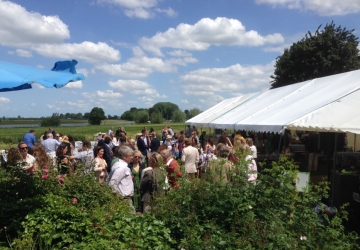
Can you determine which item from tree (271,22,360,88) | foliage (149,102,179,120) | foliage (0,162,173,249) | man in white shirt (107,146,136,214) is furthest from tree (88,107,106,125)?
foliage (0,162,173,249)

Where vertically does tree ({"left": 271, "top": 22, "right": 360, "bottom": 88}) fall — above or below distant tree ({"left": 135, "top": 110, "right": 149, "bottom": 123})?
above

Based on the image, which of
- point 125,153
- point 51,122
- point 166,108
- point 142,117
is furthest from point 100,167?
point 166,108

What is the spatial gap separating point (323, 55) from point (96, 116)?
67.4 m

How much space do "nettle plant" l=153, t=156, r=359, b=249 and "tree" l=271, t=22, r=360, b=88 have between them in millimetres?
27999

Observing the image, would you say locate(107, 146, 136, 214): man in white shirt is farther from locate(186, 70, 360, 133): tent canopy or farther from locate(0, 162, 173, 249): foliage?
locate(186, 70, 360, 133): tent canopy

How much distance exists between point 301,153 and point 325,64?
16.4 metres

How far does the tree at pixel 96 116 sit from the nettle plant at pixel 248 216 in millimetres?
87005

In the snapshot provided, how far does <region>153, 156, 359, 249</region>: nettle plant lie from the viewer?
130 inches

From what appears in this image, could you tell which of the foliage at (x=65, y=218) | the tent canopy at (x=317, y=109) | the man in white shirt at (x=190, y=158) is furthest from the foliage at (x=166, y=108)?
the foliage at (x=65, y=218)

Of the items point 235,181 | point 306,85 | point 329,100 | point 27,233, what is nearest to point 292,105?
point 329,100

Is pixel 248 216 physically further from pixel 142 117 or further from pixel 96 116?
pixel 142 117

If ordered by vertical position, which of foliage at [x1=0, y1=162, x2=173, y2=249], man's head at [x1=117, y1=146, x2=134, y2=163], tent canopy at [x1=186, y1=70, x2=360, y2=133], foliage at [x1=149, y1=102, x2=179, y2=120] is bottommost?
foliage at [x1=0, y1=162, x2=173, y2=249]

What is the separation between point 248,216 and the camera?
352 centimetres

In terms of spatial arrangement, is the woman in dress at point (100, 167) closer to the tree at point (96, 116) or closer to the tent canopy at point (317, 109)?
the tent canopy at point (317, 109)
